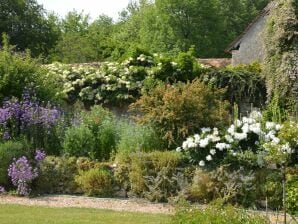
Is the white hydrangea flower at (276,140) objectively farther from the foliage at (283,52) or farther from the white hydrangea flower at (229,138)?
the foliage at (283,52)

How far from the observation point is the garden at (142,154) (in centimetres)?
987

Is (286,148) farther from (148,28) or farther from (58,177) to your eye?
(148,28)

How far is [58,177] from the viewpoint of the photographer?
11594 millimetres

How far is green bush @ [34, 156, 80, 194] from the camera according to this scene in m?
11.6

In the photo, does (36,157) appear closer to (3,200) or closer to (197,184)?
(3,200)

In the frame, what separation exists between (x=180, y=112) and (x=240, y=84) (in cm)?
532

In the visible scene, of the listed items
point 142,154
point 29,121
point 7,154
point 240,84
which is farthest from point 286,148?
point 240,84

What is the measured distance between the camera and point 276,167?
1089cm

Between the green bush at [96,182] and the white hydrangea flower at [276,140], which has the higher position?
the white hydrangea flower at [276,140]

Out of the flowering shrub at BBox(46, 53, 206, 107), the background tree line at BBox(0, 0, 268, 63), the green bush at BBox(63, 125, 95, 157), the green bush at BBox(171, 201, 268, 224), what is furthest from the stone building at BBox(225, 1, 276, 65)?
the green bush at BBox(171, 201, 268, 224)

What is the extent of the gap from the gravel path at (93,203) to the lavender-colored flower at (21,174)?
253mm

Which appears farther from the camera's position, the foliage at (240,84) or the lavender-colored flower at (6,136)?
the foliage at (240,84)

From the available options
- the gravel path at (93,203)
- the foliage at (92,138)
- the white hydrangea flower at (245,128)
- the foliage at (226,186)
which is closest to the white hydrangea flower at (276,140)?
the white hydrangea flower at (245,128)

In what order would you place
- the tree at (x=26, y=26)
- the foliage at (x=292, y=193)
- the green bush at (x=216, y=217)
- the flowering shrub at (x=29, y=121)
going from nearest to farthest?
the green bush at (x=216, y=217), the foliage at (x=292, y=193), the flowering shrub at (x=29, y=121), the tree at (x=26, y=26)
